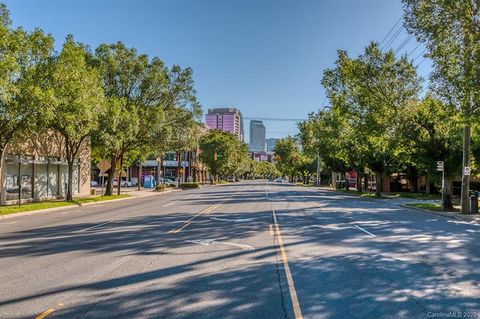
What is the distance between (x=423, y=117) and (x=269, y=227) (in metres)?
18.1

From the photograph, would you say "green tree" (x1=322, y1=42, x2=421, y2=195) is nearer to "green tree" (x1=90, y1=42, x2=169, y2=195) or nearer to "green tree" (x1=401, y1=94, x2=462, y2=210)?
"green tree" (x1=401, y1=94, x2=462, y2=210)

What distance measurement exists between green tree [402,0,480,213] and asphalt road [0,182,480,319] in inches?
330

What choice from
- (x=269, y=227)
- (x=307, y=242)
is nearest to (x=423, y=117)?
(x=269, y=227)

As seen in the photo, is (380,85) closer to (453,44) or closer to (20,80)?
(453,44)

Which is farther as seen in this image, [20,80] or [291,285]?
[20,80]

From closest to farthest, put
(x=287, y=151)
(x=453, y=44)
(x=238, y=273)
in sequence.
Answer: (x=238, y=273), (x=453, y=44), (x=287, y=151)

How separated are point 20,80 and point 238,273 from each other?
20465mm

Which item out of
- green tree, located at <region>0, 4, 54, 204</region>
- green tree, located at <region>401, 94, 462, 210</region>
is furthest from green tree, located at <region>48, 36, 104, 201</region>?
green tree, located at <region>401, 94, 462, 210</region>

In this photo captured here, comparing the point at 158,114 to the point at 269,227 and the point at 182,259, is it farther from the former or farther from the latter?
the point at 182,259

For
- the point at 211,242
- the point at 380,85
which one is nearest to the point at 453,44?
the point at 380,85

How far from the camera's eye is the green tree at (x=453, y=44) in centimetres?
2161

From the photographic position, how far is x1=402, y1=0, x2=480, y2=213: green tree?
21.6 m

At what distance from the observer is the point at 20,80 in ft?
82.5

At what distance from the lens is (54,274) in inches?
363
